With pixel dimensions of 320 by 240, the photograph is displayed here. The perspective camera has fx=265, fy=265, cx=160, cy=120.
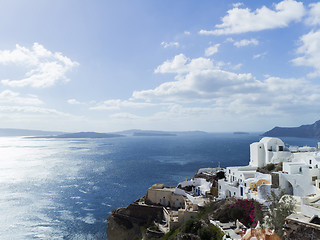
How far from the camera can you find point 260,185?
3048 cm

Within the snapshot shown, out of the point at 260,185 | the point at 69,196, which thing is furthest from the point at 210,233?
the point at 69,196

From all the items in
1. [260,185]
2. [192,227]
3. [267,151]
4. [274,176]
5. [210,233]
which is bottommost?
[192,227]

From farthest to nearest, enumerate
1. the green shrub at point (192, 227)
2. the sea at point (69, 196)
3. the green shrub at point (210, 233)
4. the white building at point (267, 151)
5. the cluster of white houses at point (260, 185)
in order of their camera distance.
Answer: the sea at point (69, 196)
the white building at point (267, 151)
the cluster of white houses at point (260, 185)
the green shrub at point (192, 227)
the green shrub at point (210, 233)

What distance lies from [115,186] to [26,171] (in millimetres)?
46699

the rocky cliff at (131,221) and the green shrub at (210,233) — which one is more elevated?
the green shrub at (210,233)

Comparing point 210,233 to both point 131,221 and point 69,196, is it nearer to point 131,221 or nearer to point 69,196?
point 131,221

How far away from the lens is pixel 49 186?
72.1 meters

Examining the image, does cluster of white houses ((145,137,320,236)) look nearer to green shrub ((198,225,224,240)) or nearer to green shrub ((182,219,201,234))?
green shrub ((182,219,201,234))

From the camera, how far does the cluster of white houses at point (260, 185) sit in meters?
29.5

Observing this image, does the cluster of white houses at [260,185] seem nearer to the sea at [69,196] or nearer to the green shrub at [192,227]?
the green shrub at [192,227]

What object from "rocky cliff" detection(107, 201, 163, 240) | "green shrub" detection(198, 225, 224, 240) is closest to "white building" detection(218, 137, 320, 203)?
"green shrub" detection(198, 225, 224, 240)

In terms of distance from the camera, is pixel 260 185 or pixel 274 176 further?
pixel 274 176

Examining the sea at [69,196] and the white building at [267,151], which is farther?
the sea at [69,196]

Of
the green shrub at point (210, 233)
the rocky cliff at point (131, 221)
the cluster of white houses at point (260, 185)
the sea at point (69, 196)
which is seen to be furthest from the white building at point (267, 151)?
the sea at point (69, 196)
